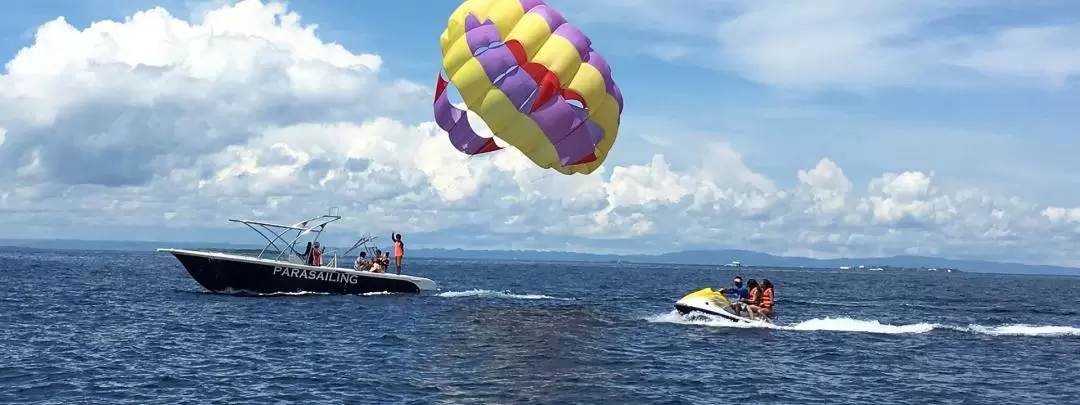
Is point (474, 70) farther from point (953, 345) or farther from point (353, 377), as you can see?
point (953, 345)

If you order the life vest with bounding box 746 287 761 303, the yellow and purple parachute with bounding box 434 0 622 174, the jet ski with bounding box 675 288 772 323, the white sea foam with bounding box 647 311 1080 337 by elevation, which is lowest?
the white sea foam with bounding box 647 311 1080 337

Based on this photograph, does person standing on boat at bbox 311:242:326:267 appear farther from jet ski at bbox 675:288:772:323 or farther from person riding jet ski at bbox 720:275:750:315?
person riding jet ski at bbox 720:275:750:315

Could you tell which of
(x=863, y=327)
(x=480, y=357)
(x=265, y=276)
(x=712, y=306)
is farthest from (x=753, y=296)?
(x=265, y=276)

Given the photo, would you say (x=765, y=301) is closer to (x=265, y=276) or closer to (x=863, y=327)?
(x=863, y=327)

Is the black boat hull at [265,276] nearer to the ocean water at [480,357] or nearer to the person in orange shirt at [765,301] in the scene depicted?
the ocean water at [480,357]

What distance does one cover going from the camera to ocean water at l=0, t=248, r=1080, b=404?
59.5 ft

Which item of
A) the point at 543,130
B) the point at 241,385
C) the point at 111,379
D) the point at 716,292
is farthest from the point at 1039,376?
the point at 111,379

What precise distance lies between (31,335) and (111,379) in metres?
7.86

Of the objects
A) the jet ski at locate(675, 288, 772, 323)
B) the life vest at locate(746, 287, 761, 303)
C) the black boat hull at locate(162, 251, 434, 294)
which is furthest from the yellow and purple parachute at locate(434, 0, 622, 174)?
the black boat hull at locate(162, 251, 434, 294)

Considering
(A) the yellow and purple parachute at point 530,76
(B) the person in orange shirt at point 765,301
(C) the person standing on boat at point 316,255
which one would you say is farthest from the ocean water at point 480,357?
(A) the yellow and purple parachute at point 530,76

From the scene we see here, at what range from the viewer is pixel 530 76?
1005 inches

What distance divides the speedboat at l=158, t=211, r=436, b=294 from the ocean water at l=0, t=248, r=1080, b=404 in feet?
2.90

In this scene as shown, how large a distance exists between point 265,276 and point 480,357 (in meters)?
16.4

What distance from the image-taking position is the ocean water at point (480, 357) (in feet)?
59.5
